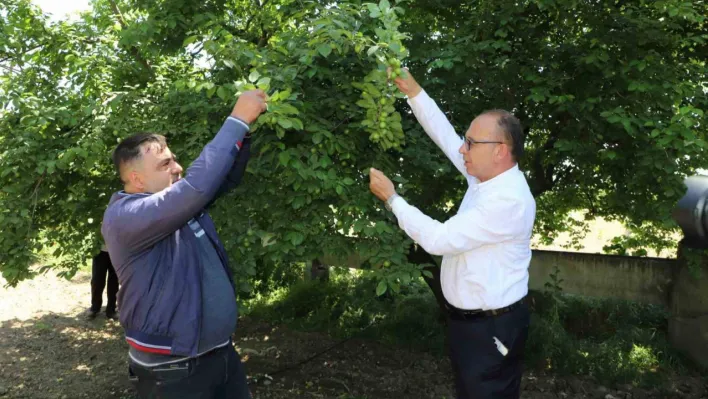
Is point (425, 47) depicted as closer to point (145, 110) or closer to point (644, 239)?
point (145, 110)

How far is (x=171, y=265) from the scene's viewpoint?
7.32 ft

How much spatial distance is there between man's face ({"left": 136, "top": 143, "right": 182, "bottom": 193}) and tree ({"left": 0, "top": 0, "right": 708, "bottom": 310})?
0.48 m

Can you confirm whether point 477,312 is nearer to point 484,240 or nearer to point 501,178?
point 484,240

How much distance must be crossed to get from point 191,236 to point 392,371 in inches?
173

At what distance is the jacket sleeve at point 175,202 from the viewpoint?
2035mm

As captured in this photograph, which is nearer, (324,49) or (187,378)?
(187,378)

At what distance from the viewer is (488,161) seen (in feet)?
8.30

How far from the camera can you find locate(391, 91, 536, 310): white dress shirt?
2.40 meters

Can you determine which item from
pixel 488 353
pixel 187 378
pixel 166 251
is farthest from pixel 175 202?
pixel 488 353

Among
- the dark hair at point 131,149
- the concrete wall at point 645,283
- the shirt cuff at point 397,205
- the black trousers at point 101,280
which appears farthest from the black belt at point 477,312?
the black trousers at point 101,280

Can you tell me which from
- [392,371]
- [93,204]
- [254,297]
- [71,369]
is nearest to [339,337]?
[392,371]

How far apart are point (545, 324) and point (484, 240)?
4.78 m

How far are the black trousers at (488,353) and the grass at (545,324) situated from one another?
3.96 meters

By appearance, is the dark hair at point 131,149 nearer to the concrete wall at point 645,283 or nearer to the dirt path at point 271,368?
the dirt path at point 271,368
